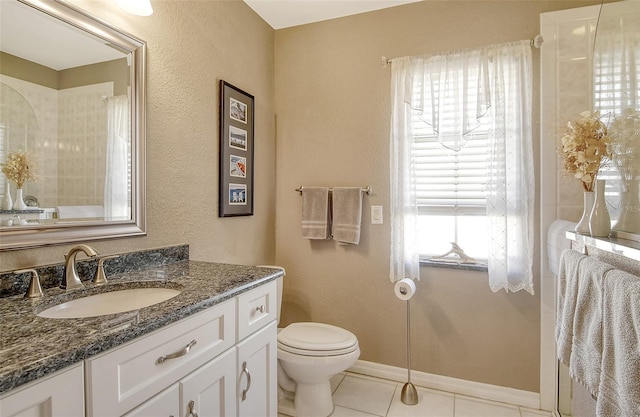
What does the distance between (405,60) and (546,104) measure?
88 centimetres

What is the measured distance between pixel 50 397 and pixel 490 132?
220 cm

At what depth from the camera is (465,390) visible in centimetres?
208

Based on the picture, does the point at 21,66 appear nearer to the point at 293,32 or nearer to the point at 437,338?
the point at 293,32

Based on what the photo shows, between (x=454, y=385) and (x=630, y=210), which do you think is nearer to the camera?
(x=630, y=210)

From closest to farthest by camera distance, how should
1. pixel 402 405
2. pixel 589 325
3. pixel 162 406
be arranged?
1. pixel 162 406
2. pixel 589 325
3. pixel 402 405

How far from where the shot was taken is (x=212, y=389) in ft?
3.59

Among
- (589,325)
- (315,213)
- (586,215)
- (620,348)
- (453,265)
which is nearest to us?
(620,348)

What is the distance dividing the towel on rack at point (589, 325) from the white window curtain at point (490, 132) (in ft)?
2.70

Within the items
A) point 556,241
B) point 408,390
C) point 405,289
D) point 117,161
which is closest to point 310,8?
point 117,161

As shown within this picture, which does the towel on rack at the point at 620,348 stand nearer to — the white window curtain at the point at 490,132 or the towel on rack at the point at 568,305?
the towel on rack at the point at 568,305

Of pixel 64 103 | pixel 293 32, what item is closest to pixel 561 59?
pixel 293 32

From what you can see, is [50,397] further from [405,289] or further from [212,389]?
[405,289]

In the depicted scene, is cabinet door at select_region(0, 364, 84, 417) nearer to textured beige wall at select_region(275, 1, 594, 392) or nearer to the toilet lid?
the toilet lid

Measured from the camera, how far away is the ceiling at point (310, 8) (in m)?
2.20
